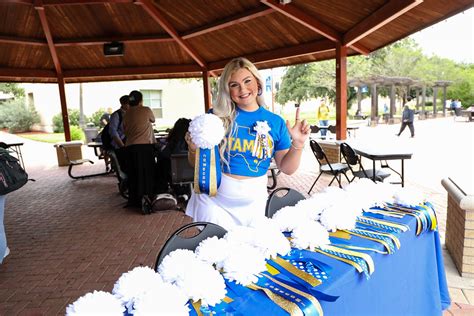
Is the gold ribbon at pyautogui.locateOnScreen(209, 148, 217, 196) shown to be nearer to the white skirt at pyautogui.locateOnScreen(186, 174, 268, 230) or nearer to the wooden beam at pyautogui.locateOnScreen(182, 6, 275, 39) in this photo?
the white skirt at pyautogui.locateOnScreen(186, 174, 268, 230)

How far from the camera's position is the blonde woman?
190cm

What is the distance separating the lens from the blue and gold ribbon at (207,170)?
6.03 feet

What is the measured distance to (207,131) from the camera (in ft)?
5.62

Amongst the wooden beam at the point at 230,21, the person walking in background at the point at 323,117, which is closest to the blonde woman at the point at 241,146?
the wooden beam at the point at 230,21

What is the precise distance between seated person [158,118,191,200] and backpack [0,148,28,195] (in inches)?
85.3

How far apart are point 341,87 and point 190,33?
3636 millimetres

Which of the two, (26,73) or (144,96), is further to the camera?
(144,96)

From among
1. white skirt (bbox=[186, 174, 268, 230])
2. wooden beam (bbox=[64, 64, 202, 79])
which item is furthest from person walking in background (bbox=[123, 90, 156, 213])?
wooden beam (bbox=[64, 64, 202, 79])

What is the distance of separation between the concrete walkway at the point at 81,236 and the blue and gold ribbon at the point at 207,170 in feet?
5.89

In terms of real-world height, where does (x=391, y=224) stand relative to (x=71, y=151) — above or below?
above

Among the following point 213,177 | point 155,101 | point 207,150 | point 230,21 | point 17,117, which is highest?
point 230,21

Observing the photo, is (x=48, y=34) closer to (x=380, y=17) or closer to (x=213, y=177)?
(x=380, y=17)

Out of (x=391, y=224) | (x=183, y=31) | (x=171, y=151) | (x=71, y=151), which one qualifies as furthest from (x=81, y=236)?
(x=71, y=151)

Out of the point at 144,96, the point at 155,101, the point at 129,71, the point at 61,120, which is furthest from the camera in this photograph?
the point at 155,101
